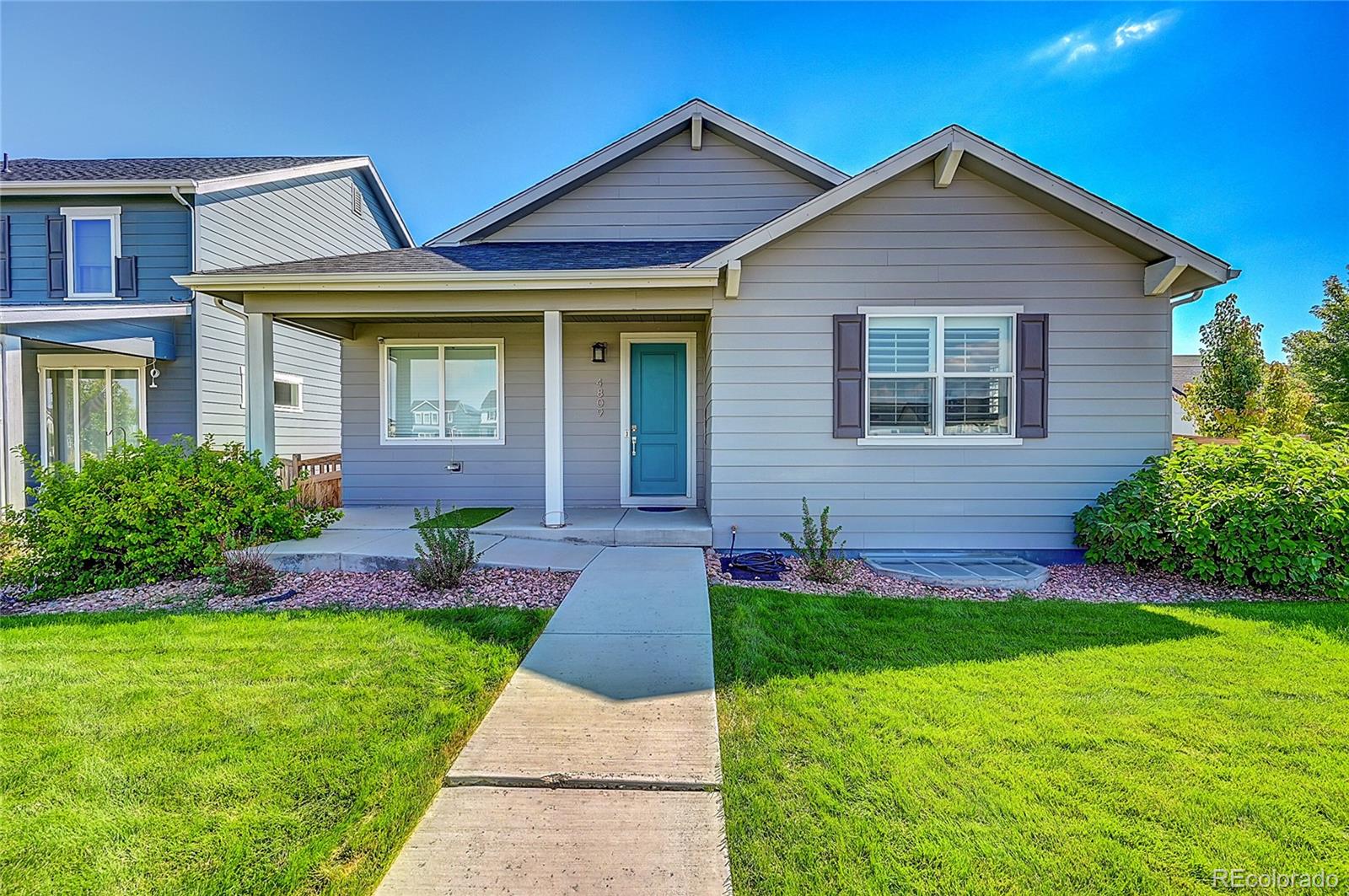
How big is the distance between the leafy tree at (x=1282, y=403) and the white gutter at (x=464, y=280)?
21419 millimetres

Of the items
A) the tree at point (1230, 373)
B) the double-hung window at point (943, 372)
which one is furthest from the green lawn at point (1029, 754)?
the tree at point (1230, 373)

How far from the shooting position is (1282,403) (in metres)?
17.5

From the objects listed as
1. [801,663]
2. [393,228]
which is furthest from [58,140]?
[801,663]

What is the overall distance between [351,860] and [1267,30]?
14.0 metres

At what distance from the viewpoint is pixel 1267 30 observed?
8383mm

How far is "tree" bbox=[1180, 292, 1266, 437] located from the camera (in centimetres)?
1759

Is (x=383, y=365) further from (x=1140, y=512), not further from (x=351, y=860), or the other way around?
(x=1140, y=512)

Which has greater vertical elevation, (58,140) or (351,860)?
(58,140)

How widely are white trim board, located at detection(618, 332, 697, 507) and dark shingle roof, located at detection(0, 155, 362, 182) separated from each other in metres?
7.67

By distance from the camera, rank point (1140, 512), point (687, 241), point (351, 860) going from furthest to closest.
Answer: point (687, 241) < point (1140, 512) < point (351, 860)

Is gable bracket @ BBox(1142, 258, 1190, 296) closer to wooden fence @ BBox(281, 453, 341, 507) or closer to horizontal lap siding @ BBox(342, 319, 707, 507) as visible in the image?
horizontal lap siding @ BBox(342, 319, 707, 507)

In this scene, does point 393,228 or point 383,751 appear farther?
point 393,228

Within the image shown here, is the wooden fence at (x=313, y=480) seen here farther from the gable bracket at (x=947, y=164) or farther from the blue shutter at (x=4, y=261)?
the gable bracket at (x=947, y=164)

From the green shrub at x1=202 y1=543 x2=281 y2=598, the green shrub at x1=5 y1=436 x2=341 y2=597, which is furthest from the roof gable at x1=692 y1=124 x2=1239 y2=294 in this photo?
the green shrub at x1=5 y1=436 x2=341 y2=597
